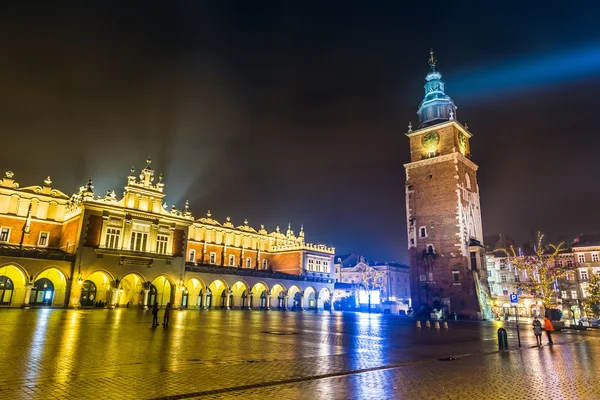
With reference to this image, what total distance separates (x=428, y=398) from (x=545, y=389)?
3054 millimetres

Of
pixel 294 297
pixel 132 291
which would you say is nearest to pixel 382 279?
pixel 294 297

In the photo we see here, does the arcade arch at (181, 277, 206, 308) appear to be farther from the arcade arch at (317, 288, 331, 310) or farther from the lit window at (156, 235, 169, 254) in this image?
the arcade arch at (317, 288, 331, 310)

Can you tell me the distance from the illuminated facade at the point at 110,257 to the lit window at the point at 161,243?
0.11 m

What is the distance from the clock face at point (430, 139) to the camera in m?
52.7

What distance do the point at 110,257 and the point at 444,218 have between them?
38906mm

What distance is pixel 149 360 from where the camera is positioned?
9.85 m

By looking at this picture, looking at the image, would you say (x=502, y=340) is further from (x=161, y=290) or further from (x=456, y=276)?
(x=161, y=290)

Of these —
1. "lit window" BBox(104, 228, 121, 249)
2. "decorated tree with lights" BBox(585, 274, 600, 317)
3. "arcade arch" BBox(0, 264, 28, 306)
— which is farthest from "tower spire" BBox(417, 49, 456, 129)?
"arcade arch" BBox(0, 264, 28, 306)

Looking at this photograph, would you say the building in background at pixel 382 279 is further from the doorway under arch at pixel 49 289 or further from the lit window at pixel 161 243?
the doorway under arch at pixel 49 289

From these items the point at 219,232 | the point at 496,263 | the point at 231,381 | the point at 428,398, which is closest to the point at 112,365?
the point at 231,381

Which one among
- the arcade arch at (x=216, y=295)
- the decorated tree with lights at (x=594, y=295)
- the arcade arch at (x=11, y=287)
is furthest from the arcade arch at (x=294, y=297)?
the decorated tree with lights at (x=594, y=295)

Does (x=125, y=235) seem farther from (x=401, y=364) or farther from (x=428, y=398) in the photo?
(x=428, y=398)

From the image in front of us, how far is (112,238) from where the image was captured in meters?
41.9

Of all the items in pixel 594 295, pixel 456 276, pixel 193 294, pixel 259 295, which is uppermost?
pixel 456 276
